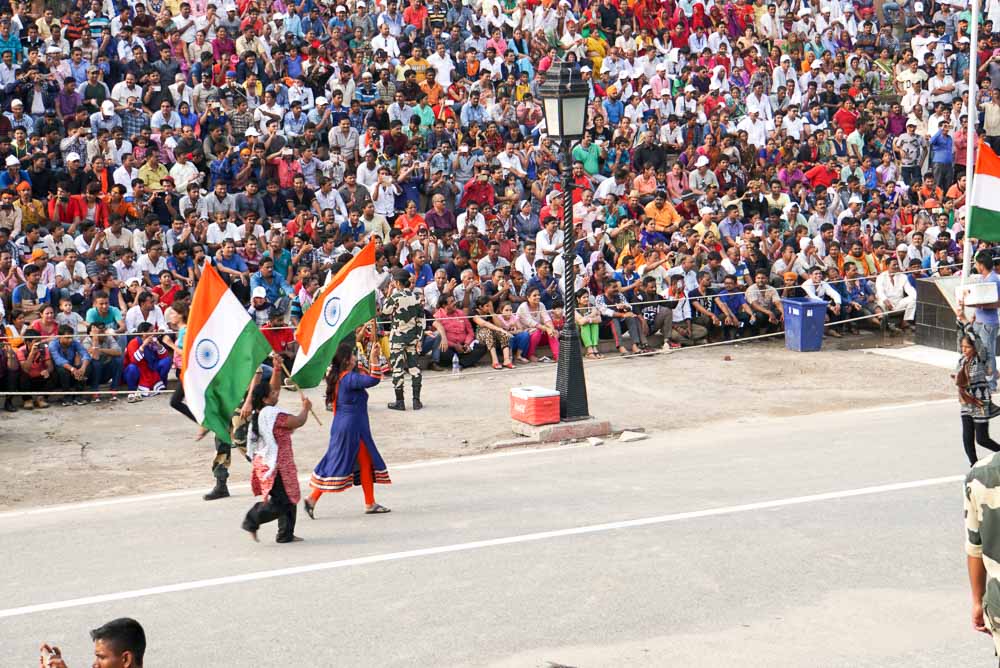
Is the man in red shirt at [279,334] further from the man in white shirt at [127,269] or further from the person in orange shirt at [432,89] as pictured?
the person in orange shirt at [432,89]

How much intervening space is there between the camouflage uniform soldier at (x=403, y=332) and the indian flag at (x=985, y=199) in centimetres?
662

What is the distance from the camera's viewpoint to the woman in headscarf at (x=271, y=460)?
11656 millimetres

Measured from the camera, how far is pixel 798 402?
1839 centimetres

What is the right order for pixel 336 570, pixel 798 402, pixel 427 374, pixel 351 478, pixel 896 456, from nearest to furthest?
pixel 336 570 < pixel 351 478 < pixel 896 456 < pixel 798 402 < pixel 427 374

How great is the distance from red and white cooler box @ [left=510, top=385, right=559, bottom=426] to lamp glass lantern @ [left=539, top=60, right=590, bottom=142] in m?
2.85

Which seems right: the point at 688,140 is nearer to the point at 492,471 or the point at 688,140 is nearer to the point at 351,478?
the point at 492,471

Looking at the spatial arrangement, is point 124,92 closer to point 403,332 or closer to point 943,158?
point 403,332

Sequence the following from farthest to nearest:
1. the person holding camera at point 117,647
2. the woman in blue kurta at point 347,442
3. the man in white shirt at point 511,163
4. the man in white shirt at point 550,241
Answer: the man in white shirt at point 511,163 < the man in white shirt at point 550,241 < the woman in blue kurta at point 347,442 < the person holding camera at point 117,647

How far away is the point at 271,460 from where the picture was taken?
11.6 m

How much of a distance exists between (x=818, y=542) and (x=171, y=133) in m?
14.5

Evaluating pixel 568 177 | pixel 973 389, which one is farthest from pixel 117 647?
pixel 568 177

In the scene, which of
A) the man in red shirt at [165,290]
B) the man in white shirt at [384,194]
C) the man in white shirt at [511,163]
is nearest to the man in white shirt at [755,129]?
the man in white shirt at [511,163]

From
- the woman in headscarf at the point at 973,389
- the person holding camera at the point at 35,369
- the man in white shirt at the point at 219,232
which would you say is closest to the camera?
the woman in headscarf at the point at 973,389

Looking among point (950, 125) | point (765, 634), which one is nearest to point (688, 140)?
point (950, 125)
